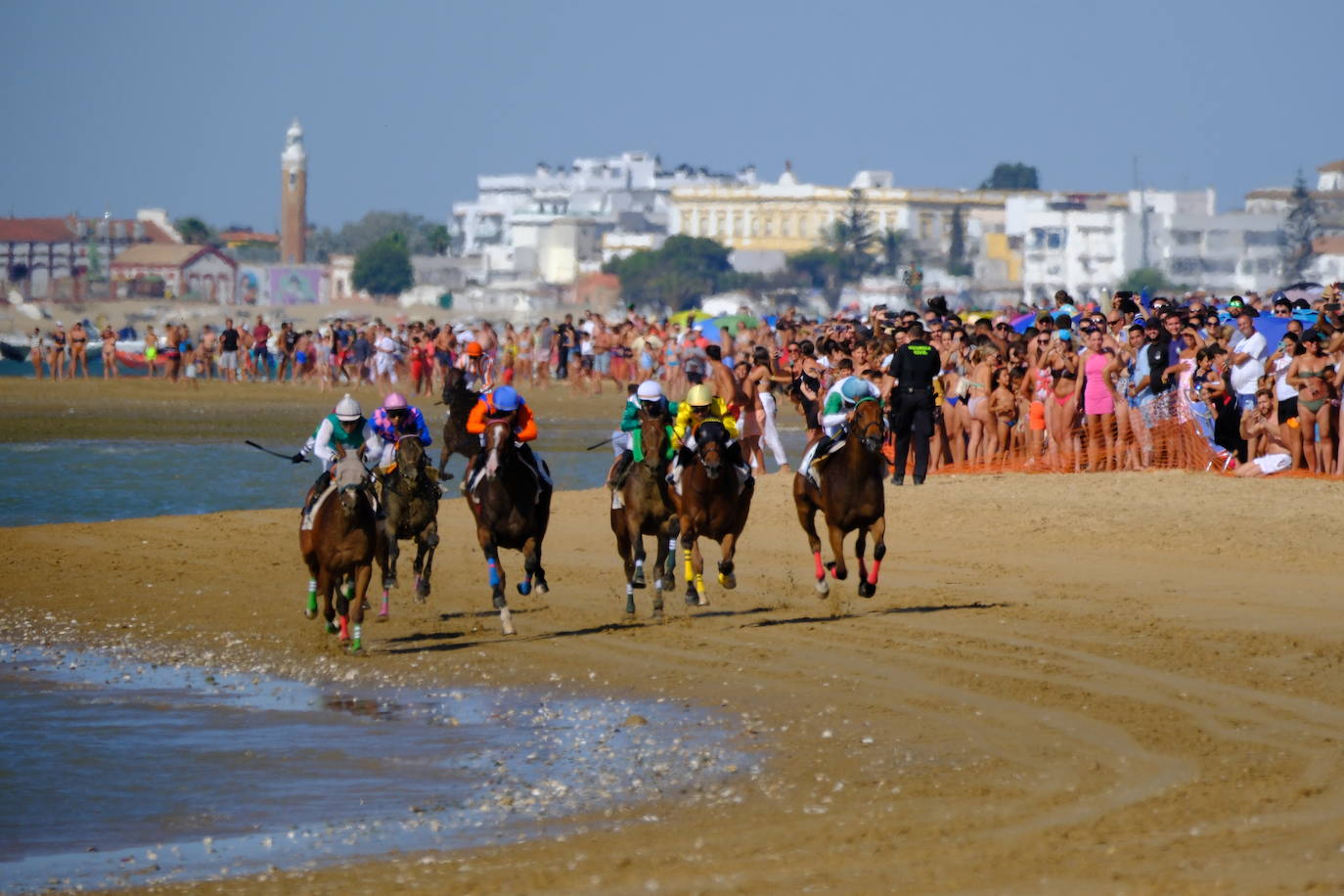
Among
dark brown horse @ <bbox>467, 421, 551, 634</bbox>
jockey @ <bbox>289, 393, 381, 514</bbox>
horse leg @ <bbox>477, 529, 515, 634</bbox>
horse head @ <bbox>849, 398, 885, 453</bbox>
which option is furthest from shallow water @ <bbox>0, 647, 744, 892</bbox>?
horse head @ <bbox>849, 398, 885, 453</bbox>

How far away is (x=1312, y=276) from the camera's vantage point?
164750mm

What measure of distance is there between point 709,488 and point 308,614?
9.54 feet

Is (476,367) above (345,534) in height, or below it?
above

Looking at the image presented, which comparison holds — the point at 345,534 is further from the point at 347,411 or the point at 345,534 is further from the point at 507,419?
the point at 507,419

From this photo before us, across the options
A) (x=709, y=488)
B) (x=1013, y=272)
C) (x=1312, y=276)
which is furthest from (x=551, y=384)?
(x=1013, y=272)

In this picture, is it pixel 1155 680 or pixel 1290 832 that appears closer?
pixel 1290 832

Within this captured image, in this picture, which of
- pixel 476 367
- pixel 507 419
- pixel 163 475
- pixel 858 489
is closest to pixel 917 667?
pixel 858 489

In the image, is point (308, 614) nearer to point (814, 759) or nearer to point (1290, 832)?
point (814, 759)

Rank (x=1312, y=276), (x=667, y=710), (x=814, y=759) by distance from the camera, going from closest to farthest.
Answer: (x=814, y=759) < (x=667, y=710) < (x=1312, y=276)

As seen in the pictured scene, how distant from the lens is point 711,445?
50.4 ft

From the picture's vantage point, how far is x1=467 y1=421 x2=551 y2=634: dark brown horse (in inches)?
597

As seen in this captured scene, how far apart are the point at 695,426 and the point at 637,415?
42 centimetres

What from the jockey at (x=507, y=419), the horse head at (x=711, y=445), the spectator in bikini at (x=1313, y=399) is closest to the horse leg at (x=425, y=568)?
the jockey at (x=507, y=419)

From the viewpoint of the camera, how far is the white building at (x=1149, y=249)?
184 m
